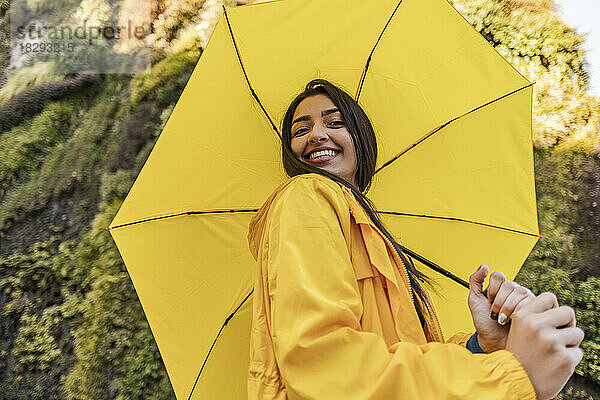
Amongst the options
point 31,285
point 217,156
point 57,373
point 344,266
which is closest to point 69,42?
point 31,285

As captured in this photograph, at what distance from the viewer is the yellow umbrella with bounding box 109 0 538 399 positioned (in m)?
2.22

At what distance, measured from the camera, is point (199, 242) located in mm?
2312

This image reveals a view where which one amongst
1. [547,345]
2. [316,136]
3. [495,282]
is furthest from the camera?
[316,136]

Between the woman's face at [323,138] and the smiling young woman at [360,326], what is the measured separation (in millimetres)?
391

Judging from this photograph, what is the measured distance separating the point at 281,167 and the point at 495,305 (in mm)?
1333

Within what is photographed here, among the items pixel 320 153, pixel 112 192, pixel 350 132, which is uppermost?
pixel 350 132

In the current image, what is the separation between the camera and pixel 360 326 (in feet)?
4.33

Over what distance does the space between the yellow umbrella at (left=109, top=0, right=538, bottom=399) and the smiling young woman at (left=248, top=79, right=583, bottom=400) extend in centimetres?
70

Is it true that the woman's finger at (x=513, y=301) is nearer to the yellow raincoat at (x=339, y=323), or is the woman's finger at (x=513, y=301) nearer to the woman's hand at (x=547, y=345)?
the woman's hand at (x=547, y=345)

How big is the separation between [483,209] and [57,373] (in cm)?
420

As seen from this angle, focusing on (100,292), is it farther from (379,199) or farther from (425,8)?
(425,8)

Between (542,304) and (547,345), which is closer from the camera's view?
(547,345)

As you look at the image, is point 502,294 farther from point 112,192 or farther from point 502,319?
point 112,192

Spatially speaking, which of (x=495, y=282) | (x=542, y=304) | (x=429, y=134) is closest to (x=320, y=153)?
(x=429, y=134)
